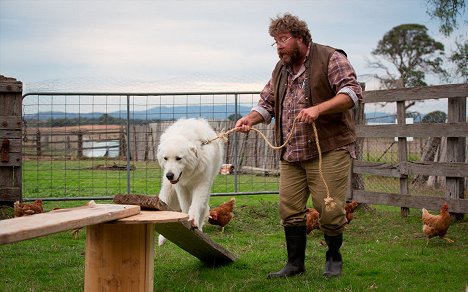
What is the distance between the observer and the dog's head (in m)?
7.03

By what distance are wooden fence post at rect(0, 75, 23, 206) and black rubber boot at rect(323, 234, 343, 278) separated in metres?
5.74

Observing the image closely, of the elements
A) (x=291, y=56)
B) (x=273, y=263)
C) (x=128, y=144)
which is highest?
(x=291, y=56)

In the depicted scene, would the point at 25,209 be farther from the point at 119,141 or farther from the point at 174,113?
the point at 119,141

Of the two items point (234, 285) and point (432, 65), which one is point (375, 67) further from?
point (234, 285)

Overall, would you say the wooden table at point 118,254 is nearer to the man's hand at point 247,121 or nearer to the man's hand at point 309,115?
the man's hand at point 309,115

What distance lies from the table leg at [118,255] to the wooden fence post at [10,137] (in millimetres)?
5885

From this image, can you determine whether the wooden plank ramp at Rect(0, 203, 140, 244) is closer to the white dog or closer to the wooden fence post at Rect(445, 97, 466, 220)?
the white dog

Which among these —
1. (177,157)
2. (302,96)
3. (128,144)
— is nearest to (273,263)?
(177,157)

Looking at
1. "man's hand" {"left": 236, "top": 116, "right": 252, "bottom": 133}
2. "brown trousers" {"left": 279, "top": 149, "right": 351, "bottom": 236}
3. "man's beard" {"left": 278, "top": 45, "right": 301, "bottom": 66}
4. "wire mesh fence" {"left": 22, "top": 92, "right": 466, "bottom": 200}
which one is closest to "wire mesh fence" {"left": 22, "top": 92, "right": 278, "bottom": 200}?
"wire mesh fence" {"left": 22, "top": 92, "right": 466, "bottom": 200}

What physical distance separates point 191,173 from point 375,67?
140 feet

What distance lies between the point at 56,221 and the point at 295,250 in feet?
9.25

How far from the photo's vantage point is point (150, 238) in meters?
4.20

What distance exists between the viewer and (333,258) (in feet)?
18.6

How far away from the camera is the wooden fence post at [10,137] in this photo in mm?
9508
